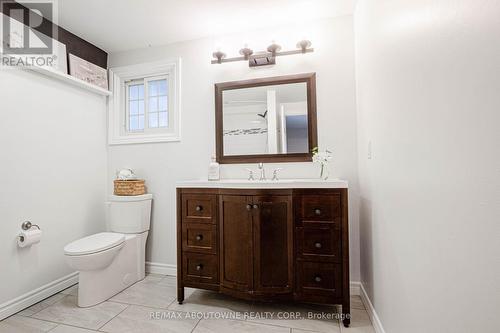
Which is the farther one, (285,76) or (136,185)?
(136,185)

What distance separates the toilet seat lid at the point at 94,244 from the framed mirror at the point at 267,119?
1125mm

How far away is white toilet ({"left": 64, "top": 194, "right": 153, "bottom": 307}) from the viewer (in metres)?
1.80

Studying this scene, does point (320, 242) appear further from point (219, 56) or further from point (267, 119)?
point (219, 56)

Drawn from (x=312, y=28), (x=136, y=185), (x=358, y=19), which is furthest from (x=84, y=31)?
(x=358, y=19)

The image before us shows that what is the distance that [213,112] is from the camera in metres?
2.35

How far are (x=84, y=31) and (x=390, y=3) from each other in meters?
2.56

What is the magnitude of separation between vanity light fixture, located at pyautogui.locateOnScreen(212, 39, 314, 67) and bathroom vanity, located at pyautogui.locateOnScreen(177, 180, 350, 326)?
3.93 feet

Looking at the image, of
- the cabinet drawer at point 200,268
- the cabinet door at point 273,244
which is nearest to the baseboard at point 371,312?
the cabinet door at point 273,244

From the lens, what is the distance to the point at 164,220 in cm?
244

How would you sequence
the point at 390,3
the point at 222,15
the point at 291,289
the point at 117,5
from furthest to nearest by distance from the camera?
the point at 222,15
the point at 117,5
the point at 291,289
the point at 390,3

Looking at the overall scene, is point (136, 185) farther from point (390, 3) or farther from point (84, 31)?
point (390, 3)

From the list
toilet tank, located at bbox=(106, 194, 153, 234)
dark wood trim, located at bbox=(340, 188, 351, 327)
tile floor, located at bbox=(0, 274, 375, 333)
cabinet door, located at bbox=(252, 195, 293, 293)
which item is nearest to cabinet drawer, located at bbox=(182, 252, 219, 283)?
tile floor, located at bbox=(0, 274, 375, 333)

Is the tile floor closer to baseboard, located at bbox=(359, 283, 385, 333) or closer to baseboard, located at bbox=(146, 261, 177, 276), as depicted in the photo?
baseboard, located at bbox=(359, 283, 385, 333)

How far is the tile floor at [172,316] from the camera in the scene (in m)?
1.56
